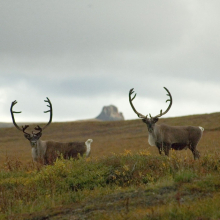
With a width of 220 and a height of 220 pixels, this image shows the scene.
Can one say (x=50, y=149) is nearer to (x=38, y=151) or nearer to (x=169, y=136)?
Result: (x=38, y=151)

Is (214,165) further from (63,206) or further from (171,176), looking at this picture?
(63,206)

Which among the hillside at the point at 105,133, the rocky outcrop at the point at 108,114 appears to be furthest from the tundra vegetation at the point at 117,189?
the rocky outcrop at the point at 108,114

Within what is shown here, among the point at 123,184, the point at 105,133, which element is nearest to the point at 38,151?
the point at 123,184

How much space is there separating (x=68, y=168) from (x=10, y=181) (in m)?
1.48

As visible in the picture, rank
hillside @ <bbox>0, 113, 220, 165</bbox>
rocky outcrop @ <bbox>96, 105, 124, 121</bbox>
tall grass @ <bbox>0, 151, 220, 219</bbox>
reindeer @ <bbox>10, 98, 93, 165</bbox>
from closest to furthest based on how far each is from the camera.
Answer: tall grass @ <bbox>0, 151, 220, 219</bbox>, reindeer @ <bbox>10, 98, 93, 165</bbox>, hillside @ <bbox>0, 113, 220, 165</bbox>, rocky outcrop @ <bbox>96, 105, 124, 121</bbox>

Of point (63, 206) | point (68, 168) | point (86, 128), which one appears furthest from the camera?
point (86, 128)

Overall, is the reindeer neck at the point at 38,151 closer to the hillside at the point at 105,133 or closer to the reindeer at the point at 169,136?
the reindeer at the point at 169,136

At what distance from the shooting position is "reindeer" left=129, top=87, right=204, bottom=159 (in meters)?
14.7

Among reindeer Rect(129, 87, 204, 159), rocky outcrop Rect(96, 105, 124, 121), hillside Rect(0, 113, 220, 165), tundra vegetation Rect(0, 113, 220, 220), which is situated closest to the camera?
tundra vegetation Rect(0, 113, 220, 220)

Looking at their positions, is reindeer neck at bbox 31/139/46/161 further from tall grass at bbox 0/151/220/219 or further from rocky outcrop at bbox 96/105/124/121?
rocky outcrop at bbox 96/105/124/121

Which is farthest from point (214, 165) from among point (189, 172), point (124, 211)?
point (124, 211)

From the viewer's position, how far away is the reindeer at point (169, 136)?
1468 cm

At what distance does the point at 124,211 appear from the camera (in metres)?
6.38

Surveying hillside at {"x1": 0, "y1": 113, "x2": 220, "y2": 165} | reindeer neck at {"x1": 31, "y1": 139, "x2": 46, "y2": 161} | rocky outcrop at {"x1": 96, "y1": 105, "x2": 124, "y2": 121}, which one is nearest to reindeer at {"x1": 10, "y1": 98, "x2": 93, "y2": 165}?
reindeer neck at {"x1": 31, "y1": 139, "x2": 46, "y2": 161}
